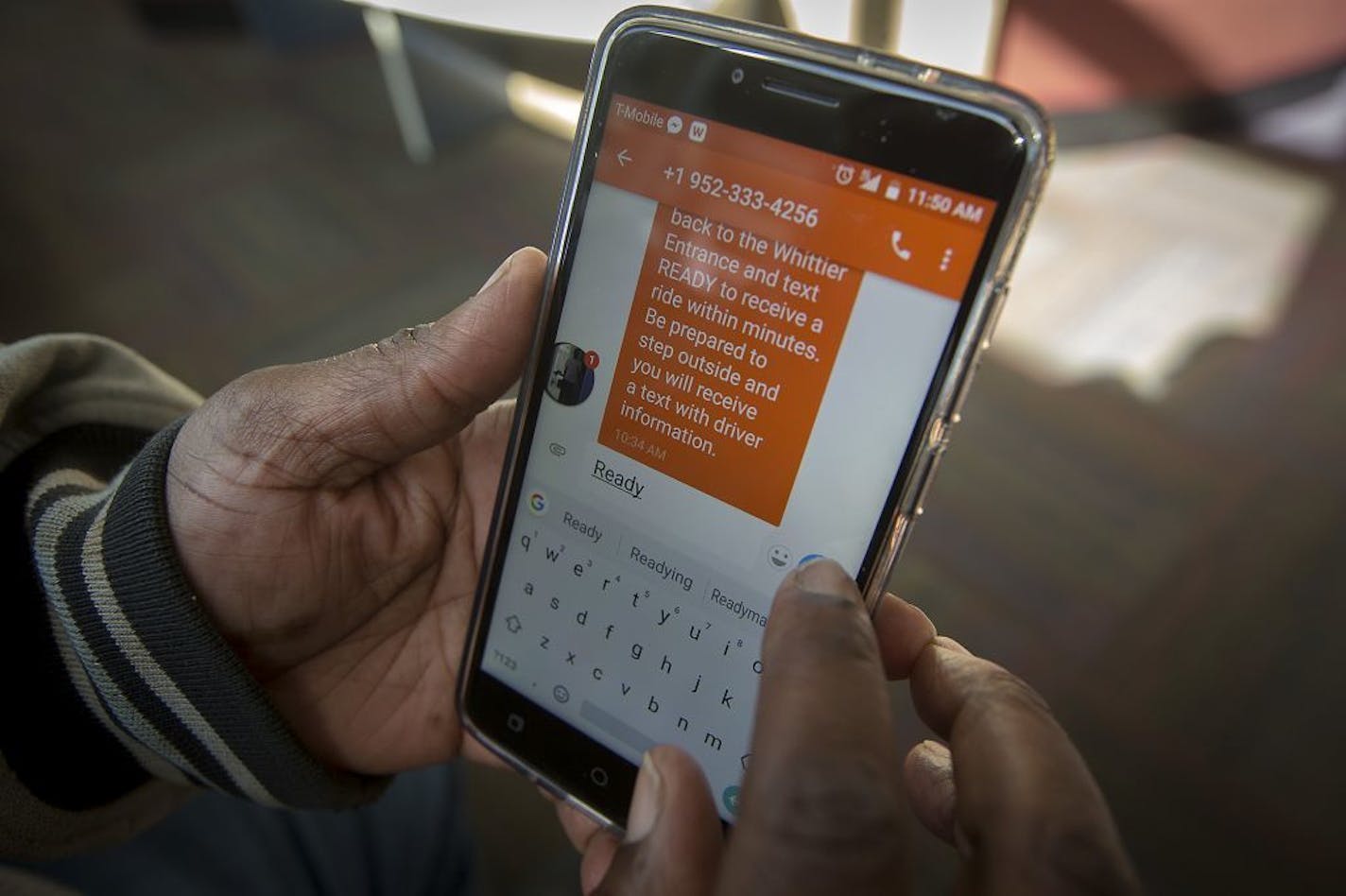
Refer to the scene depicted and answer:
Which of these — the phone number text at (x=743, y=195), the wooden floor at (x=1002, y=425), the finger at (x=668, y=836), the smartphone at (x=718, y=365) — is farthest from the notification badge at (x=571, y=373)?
the wooden floor at (x=1002, y=425)

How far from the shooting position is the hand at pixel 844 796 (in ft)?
0.92

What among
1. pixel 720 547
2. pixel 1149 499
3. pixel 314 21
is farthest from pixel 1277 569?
pixel 314 21

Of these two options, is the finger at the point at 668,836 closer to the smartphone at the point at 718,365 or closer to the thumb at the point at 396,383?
the smartphone at the point at 718,365

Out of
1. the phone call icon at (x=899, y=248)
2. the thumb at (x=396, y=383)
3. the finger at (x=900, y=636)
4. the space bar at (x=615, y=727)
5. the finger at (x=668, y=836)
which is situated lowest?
the space bar at (x=615, y=727)

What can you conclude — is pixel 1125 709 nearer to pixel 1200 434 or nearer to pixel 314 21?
pixel 1200 434

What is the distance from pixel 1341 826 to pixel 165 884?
0.95m

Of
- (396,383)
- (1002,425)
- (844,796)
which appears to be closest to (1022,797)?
A: (844,796)

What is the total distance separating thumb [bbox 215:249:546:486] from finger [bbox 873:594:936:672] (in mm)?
237

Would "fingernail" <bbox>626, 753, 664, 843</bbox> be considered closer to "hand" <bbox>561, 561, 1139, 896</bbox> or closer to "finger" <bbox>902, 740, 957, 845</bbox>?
"hand" <bbox>561, 561, 1139, 896</bbox>

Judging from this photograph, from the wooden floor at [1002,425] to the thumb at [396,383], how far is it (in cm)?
48

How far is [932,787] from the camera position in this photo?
1.36ft

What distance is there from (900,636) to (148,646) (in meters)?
0.38

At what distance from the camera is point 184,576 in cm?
43

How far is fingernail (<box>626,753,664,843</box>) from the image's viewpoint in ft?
1.05
